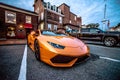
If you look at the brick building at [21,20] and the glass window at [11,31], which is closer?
the brick building at [21,20]

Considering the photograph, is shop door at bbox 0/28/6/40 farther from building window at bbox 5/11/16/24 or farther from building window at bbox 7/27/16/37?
building window at bbox 5/11/16/24

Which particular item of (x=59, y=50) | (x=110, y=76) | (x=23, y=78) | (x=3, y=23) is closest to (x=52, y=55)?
(x=59, y=50)

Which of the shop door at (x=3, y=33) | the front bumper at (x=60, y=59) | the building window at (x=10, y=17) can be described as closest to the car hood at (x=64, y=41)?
the front bumper at (x=60, y=59)

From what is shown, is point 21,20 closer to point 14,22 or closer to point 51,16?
point 14,22

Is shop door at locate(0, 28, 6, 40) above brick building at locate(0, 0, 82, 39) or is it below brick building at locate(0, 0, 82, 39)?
below

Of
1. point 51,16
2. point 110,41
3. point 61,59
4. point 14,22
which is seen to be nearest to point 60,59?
point 61,59

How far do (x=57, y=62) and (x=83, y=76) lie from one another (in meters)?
0.67

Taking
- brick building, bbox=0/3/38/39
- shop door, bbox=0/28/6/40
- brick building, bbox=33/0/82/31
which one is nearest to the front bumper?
shop door, bbox=0/28/6/40

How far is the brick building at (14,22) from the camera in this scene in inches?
593

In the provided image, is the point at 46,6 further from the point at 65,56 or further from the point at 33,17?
the point at 65,56

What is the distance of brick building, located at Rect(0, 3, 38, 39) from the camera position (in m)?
15.1

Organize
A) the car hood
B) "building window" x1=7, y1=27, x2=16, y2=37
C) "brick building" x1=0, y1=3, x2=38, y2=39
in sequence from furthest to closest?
1. "building window" x1=7, y1=27, x2=16, y2=37
2. "brick building" x1=0, y1=3, x2=38, y2=39
3. the car hood

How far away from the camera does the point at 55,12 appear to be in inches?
932

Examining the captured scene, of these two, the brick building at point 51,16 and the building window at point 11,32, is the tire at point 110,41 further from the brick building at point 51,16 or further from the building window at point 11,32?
the brick building at point 51,16
